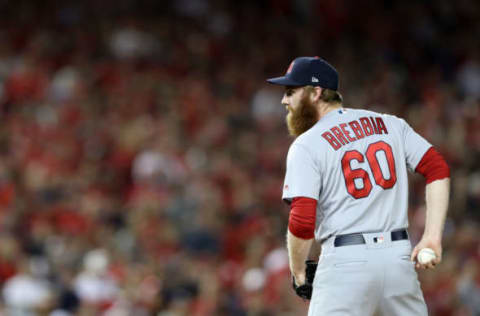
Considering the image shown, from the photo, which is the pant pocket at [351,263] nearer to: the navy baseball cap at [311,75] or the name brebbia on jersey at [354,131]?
the name brebbia on jersey at [354,131]

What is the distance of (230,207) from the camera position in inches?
416

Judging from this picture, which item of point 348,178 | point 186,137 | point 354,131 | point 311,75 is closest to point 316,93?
point 311,75

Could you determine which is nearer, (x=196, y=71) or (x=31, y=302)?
(x=31, y=302)

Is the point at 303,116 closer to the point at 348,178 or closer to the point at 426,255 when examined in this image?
the point at 348,178

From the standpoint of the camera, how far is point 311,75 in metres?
4.17

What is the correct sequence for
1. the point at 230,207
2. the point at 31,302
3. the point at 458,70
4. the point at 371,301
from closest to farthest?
the point at 371,301
the point at 31,302
the point at 230,207
the point at 458,70

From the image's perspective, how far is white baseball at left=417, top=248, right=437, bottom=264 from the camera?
3.87 meters

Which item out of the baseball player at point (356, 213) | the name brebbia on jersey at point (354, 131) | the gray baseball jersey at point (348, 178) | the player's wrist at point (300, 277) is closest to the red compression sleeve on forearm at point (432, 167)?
the baseball player at point (356, 213)

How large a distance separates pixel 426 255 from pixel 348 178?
0.47 metres

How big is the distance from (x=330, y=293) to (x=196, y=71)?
9364 millimetres

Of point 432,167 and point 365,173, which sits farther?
point 432,167

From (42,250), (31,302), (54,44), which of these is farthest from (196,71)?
(31,302)

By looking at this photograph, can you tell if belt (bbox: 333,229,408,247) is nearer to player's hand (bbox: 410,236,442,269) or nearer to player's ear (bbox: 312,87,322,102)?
player's hand (bbox: 410,236,442,269)

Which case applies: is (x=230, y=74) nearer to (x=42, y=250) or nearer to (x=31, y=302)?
(x=42, y=250)
